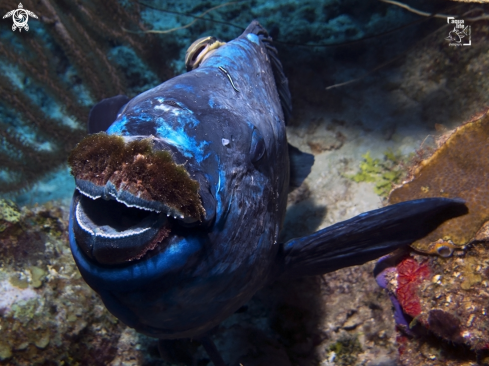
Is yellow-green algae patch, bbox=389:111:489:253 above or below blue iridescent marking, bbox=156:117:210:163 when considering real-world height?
below

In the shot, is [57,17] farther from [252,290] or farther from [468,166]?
[468,166]

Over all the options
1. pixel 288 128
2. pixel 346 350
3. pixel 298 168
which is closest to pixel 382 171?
pixel 298 168

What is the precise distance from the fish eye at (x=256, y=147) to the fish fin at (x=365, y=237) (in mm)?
830

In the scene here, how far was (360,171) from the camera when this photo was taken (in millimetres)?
4012

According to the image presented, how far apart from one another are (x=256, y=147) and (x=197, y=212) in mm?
756

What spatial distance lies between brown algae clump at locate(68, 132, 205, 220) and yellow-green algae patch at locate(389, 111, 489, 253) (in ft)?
7.26

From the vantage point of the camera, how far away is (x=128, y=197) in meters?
1.07

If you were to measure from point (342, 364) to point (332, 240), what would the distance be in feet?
4.78

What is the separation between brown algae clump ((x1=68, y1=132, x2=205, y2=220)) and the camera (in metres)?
1.08

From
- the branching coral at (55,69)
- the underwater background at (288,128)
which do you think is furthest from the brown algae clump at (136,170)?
the branching coral at (55,69)

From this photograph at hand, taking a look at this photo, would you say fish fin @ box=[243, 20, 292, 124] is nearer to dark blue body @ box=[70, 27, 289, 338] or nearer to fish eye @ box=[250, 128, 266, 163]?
dark blue body @ box=[70, 27, 289, 338]

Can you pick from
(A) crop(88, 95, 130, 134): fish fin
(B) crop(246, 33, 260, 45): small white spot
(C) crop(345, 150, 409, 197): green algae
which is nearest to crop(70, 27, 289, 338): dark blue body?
(B) crop(246, 33, 260, 45): small white spot

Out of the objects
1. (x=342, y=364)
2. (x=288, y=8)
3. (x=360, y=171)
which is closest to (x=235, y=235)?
(x=342, y=364)

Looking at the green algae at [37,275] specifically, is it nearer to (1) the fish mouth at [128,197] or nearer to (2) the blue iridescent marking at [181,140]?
(1) the fish mouth at [128,197]
